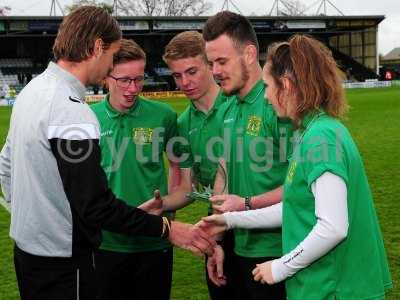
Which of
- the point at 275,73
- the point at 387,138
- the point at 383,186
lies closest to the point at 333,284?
the point at 275,73

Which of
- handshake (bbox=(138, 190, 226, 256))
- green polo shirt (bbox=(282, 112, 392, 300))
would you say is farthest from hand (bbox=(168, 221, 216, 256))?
green polo shirt (bbox=(282, 112, 392, 300))

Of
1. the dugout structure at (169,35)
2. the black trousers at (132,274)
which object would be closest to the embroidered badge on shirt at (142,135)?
the black trousers at (132,274)

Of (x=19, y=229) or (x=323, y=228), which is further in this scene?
(x=19, y=229)

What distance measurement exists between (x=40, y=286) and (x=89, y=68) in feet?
3.16

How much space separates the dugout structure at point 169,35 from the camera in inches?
1882

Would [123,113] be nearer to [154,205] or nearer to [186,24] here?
[154,205]

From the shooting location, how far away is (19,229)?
2568 millimetres

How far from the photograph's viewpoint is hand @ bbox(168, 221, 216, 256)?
2.94 metres

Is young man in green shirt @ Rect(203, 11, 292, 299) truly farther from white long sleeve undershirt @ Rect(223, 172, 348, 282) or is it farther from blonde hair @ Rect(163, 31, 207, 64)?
white long sleeve undershirt @ Rect(223, 172, 348, 282)

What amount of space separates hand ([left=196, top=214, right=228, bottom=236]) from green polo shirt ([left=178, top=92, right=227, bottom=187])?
1.73 ft

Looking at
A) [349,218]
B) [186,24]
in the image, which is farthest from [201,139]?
[186,24]

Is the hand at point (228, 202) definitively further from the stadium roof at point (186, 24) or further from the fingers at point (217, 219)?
the stadium roof at point (186, 24)

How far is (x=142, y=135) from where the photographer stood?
3.63 m

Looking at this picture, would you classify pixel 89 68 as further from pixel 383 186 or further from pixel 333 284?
pixel 383 186
